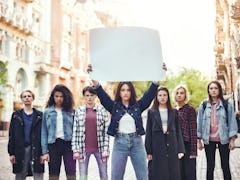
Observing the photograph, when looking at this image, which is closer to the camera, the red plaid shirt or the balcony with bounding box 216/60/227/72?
the red plaid shirt

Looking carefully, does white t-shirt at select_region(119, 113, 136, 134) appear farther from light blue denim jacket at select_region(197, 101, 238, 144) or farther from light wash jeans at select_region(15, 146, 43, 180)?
light blue denim jacket at select_region(197, 101, 238, 144)

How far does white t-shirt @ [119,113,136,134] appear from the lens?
620 centimetres

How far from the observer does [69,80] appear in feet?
176

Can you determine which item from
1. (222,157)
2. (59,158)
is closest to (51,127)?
(59,158)

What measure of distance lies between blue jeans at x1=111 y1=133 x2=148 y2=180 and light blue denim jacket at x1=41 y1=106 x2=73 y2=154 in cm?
98

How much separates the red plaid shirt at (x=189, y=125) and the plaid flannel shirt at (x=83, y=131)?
1279 millimetres

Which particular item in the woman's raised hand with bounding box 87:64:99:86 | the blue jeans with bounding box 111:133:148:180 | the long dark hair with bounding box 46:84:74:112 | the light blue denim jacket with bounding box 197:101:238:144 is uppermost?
the woman's raised hand with bounding box 87:64:99:86

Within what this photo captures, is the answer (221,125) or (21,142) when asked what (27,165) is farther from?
(221,125)

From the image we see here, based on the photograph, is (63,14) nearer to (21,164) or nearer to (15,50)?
(15,50)

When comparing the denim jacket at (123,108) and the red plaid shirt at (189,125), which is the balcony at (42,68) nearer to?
the red plaid shirt at (189,125)

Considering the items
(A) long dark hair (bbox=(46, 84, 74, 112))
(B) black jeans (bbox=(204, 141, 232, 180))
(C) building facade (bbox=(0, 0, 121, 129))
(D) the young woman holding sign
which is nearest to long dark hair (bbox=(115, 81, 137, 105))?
(D) the young woman holding sign

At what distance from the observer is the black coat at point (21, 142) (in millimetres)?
6824

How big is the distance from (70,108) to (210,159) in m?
2.56

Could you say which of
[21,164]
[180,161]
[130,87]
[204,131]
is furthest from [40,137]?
[204,131]
